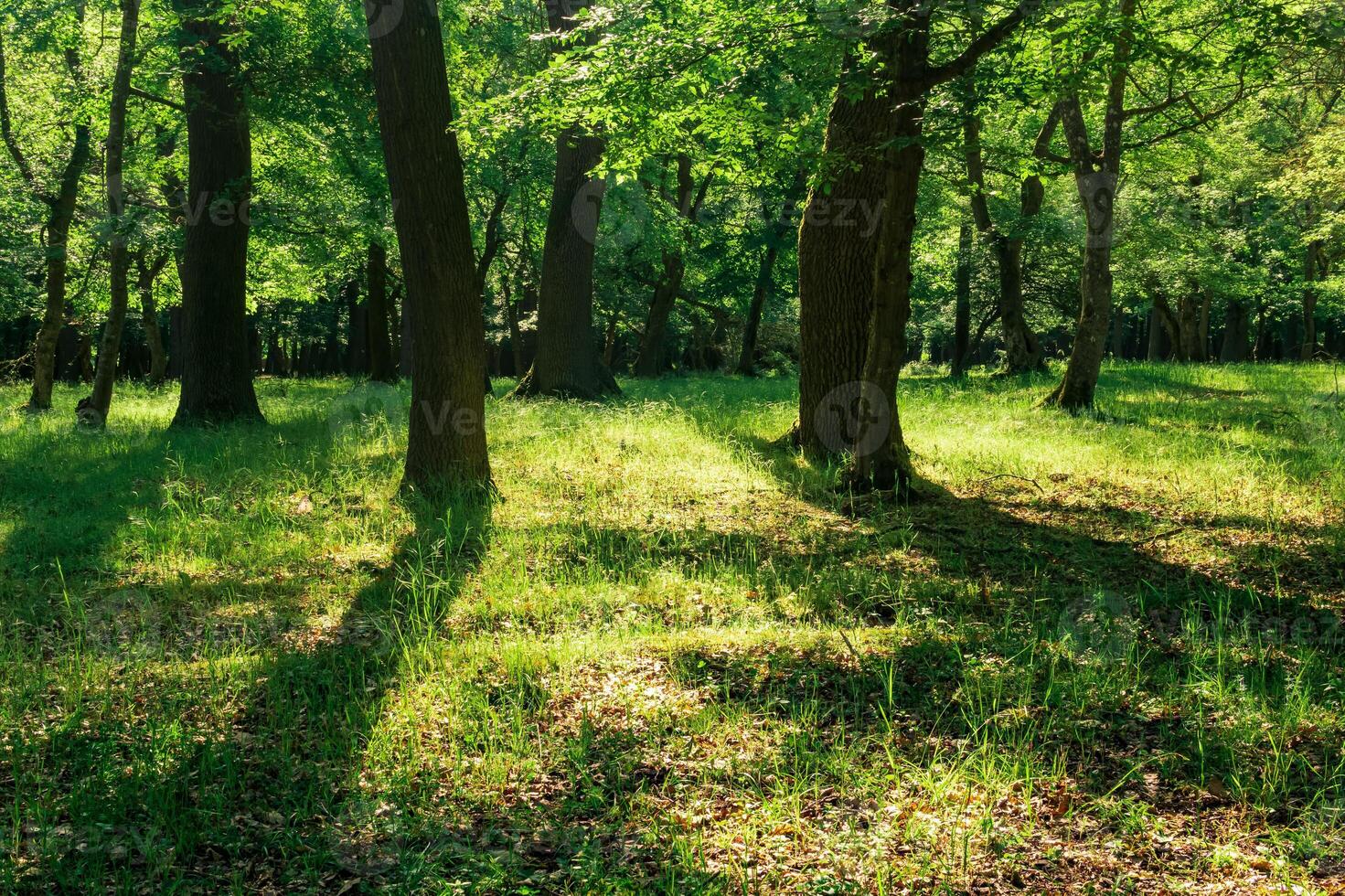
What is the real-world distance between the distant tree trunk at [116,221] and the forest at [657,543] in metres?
0.08

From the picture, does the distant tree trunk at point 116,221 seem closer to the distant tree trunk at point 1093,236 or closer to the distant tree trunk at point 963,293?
the distant tree trunk at point 1093,236

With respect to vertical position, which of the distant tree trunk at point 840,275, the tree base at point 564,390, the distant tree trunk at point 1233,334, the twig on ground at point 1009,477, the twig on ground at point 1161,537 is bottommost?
the twig on ground at point 1161,537

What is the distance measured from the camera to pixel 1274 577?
5574 mm

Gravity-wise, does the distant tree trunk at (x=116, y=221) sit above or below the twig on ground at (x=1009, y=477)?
above

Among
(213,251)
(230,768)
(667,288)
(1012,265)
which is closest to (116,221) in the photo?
(213,251)

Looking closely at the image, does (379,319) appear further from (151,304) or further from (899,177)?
(899,177)

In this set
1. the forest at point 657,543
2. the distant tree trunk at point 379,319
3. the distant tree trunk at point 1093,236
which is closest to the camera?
the forest at point 657,543

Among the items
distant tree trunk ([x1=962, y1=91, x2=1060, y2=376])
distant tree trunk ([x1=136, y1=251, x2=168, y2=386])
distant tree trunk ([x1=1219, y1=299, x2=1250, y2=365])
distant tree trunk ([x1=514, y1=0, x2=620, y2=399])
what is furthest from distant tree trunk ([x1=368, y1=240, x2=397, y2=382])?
distant tree trunk ([x1=1219, y1=299, x2=1250, y2=365])

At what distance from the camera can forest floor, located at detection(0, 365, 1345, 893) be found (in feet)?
10.0

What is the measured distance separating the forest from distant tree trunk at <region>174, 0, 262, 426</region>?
0.17 feet

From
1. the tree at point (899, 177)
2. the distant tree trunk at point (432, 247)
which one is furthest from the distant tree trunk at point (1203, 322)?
the distant tree trunk at point (432, 247)

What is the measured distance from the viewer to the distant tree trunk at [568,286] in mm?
15312

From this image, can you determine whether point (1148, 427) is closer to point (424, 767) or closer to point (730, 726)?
point (730, 726)

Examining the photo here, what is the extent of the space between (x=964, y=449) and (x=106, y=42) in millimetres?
17138
